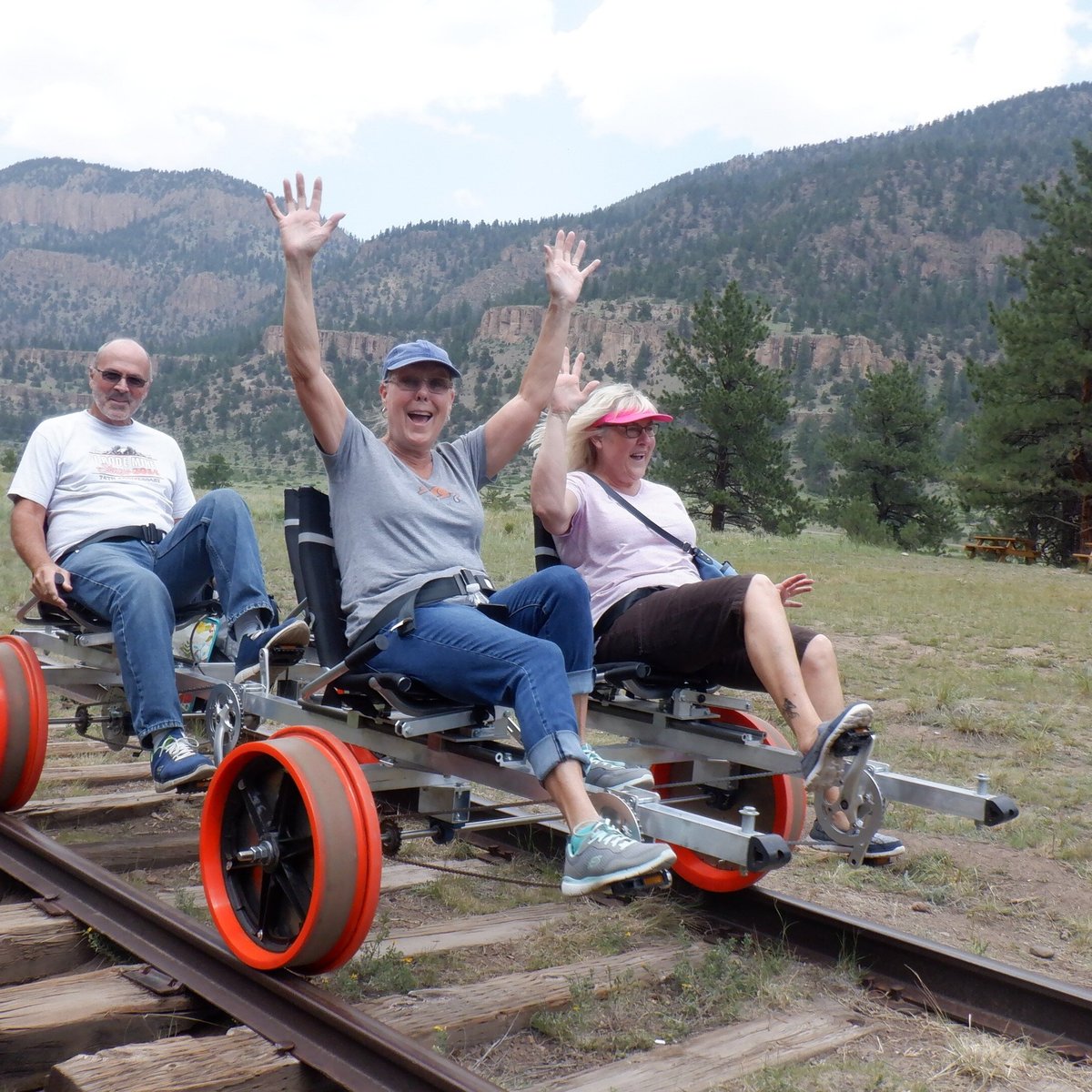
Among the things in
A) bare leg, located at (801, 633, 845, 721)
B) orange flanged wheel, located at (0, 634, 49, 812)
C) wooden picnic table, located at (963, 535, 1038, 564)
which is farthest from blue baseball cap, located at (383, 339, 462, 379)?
wooden picnic table, located at (963, 535, 1038, 564)

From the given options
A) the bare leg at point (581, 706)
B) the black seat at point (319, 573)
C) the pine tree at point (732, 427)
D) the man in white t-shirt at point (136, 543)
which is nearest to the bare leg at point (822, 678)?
the bare leg at point (581, 706)

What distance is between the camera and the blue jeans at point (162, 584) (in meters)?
4.76

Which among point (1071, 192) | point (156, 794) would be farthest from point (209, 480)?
point (156, 794)

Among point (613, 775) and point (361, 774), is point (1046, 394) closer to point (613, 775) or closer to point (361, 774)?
point (613, 775)

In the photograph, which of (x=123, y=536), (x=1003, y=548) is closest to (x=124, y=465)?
(x=123, y=536)

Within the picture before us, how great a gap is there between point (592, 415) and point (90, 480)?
2401mm

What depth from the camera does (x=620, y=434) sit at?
5.04m

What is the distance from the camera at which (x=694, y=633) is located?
434cm

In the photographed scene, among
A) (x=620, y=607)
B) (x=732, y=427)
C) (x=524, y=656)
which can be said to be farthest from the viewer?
(x=732, y=427)

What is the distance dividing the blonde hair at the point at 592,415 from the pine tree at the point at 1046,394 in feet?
89.6

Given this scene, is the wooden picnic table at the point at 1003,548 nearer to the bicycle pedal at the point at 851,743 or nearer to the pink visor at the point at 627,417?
the pink visor at the point at 627,417

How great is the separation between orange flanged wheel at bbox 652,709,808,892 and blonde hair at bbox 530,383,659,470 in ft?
4.14

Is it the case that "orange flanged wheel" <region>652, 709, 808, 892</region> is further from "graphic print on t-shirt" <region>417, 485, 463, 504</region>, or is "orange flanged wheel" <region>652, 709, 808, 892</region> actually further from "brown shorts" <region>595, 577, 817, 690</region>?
"graphic print on t-shirt" <region>417, 485, 463, 504</region>

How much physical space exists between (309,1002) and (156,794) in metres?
2.98
